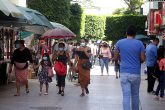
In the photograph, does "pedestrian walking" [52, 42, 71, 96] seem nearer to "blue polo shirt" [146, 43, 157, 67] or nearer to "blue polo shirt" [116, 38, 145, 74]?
"blue polo shirt" [146, 43, 157, 67]

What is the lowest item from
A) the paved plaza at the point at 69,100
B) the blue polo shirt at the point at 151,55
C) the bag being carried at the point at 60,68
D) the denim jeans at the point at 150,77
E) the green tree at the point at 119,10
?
the paved plaza at the point at 69,100

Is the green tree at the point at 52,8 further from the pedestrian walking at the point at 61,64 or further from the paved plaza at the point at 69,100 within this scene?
the pedestrian walking at the point at 61,64

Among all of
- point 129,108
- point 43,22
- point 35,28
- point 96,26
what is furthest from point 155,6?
point 96,26

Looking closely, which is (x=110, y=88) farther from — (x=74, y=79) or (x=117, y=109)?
(x=117, y=109)

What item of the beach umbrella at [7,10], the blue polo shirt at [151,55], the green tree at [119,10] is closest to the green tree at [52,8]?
the blue polo shirt at [151,55]

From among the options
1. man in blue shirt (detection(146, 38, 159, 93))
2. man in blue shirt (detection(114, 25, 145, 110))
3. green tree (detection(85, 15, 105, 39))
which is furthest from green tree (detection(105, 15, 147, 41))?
man in blue shirt (detection(114, 25, 145, 110))

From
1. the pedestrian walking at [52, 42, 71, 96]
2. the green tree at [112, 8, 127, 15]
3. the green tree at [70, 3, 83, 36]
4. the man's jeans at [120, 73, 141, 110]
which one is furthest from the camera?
the green tree at [112, 8, 127, 15]

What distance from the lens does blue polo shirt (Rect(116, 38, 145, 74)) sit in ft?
30.0

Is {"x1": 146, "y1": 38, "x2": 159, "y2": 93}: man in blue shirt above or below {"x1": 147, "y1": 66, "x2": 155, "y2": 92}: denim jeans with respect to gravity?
above

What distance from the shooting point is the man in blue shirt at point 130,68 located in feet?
30.0

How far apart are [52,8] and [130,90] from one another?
2691cm

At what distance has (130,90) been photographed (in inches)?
361

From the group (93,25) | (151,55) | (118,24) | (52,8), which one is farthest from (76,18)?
(151,55)

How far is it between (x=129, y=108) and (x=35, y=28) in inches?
507
